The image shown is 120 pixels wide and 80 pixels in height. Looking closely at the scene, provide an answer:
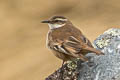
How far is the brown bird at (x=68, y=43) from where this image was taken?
8.44 m

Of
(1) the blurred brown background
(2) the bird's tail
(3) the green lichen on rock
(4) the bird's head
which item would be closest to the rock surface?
(3) the green lichen on rock

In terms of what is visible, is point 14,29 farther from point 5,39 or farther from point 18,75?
point 18,75

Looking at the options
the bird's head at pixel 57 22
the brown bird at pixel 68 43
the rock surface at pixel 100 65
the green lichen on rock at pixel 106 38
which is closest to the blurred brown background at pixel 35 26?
the bird's head at pixel 57 22

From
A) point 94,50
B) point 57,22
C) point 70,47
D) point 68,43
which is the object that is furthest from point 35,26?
point 94,50

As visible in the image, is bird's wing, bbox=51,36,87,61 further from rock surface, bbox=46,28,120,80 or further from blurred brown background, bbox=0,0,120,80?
blurred brown background, bbox=0,0,120,80

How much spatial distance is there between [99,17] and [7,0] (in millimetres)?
4442

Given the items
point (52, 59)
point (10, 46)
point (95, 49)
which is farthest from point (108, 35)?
point (10, 46)

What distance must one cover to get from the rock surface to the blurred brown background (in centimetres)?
949

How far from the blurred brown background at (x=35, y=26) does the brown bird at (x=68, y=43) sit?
29.3ft

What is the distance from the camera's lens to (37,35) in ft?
69.2

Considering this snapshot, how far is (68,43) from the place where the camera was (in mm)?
8703

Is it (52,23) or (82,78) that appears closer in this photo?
(82,78)

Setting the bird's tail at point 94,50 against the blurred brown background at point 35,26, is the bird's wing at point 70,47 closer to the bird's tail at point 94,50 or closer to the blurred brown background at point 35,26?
the bird's tail at point 94,50

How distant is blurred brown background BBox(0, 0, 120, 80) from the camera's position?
19.1 metres
